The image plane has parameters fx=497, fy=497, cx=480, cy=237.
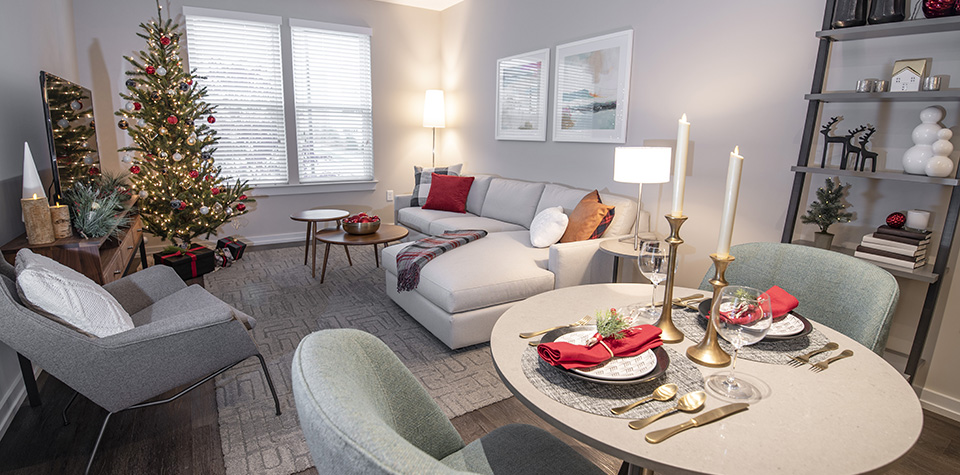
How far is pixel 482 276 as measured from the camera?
2.82 meters

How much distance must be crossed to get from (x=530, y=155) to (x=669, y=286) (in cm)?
359

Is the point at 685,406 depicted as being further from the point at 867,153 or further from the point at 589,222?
the point at 589,222

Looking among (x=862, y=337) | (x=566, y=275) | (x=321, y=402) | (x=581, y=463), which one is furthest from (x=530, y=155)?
(x=321, y=402)

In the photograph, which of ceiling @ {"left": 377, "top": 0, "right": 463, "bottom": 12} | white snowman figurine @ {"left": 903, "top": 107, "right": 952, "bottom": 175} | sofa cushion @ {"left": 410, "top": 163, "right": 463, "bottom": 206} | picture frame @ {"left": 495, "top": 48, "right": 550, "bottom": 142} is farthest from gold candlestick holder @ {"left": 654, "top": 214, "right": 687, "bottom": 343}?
ceiling @ {"left": 377, "top": 0, "right": 463, "bottom": 12}

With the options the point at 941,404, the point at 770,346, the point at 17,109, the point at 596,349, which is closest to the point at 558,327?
the point at 596,349

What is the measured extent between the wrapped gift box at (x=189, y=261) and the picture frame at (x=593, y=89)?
3123 mm

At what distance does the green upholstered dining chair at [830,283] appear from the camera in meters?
1.39

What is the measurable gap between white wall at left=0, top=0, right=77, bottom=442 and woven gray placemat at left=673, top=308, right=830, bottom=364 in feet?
8.65

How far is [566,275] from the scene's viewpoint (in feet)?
9.95

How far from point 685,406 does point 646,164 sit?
205 cm

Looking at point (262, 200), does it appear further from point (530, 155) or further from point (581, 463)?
point (581, 463)

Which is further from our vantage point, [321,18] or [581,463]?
[321,18]

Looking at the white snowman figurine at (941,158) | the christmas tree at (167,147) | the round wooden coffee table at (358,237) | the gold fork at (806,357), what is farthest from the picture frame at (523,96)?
the gold fork at (806,357)

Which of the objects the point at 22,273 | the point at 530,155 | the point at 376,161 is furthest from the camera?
the point at 376,161
